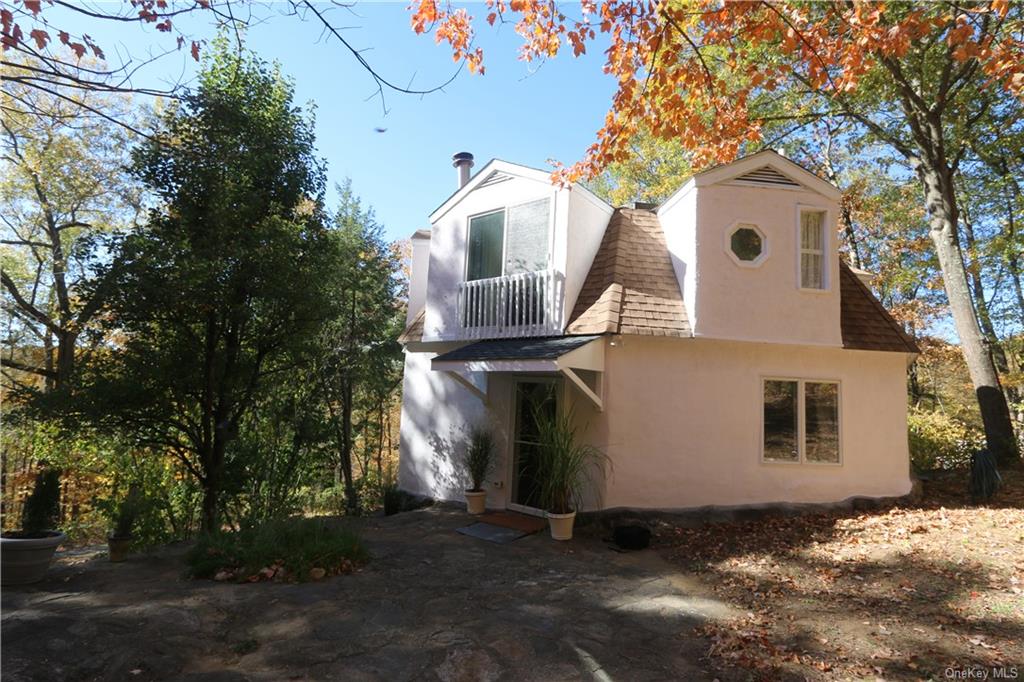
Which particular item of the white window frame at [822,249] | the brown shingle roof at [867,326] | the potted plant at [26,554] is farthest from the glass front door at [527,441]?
the potted plant at [26,554]

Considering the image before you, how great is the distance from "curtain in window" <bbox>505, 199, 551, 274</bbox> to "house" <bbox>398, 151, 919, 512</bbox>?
32 mm

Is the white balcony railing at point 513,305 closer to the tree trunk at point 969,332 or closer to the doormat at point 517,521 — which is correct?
the doormat at point 517,521

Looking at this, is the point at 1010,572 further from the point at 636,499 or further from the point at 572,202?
the point at 572,202

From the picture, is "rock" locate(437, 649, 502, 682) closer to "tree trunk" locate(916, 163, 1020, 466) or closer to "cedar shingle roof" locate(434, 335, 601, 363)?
"cedar shingle roof" locate(434, 335, 601, 363)

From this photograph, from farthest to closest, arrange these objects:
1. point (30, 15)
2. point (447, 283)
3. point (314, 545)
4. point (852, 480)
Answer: point (447, 283) → point (852, 480) → point (314, 545) → point (30, 15)

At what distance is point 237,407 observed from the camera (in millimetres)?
9242

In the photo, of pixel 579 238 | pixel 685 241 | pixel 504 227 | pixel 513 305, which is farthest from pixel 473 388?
pixel 685 241

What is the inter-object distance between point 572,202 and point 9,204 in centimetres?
1615

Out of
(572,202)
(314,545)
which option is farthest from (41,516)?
(572,202)

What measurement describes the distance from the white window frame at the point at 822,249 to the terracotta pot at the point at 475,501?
21.3 ft

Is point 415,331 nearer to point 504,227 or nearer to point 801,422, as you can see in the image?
point 504,227

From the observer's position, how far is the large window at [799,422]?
885cm

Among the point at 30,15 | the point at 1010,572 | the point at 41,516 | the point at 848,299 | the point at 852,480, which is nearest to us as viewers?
the point at 30,15

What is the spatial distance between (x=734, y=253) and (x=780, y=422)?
9.63ft
